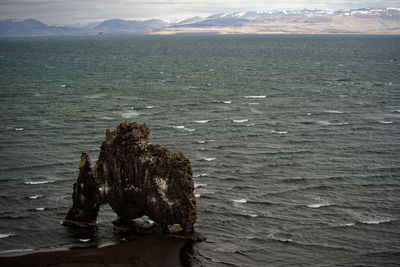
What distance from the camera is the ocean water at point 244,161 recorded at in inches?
1270

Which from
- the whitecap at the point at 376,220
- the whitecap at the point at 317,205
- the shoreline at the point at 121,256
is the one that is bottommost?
the whitecap at the point at 376,220

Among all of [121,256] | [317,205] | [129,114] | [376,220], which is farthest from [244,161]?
[129,114]

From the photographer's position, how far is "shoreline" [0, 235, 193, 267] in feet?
91.9

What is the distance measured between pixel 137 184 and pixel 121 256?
17.3 feet

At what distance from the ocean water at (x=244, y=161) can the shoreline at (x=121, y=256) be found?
150 cm

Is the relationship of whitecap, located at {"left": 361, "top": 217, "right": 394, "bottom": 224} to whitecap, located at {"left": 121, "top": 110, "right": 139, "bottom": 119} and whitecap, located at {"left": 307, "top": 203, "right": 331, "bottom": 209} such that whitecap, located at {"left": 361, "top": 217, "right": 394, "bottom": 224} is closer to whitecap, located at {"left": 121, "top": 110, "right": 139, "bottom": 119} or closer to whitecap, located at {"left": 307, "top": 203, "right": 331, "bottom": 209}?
whitecap, located at {"left": 307, "top": 203, "right": 331, "bottom": 209}

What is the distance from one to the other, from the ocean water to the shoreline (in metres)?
1.50

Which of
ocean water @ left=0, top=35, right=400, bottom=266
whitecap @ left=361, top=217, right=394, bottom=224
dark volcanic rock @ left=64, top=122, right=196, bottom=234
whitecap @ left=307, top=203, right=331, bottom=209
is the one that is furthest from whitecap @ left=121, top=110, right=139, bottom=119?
whitecap @ left=361, top=217, right=394, bottom=224

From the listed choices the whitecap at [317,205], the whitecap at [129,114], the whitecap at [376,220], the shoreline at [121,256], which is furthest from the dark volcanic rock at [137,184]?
the whitecap at [129,114]

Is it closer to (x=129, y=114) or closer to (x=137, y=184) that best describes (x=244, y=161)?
(x=137, y=184)

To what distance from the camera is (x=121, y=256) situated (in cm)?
2875

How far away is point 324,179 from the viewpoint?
4516cm

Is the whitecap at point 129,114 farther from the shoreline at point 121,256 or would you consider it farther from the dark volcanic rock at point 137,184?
the shoreline at point 121,256

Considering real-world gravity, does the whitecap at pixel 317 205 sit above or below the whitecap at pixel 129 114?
below
